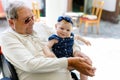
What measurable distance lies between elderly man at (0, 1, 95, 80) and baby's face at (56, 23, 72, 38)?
7.7 inches

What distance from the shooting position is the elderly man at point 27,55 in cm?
131

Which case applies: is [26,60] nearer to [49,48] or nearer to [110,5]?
[49,48]

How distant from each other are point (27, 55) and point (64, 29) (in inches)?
15.9

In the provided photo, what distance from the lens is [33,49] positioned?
59.0 inches

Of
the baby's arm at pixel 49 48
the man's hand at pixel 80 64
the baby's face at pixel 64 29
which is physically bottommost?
the man's hand at pixel 80 64

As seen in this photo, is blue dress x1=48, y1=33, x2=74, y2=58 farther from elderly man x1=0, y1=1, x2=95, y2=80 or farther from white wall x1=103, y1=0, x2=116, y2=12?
white wall x1=103, y1=0, x2=116, y2=12

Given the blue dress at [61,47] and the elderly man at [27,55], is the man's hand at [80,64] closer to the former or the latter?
the elderly man at [27,55]

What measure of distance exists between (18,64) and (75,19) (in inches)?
137

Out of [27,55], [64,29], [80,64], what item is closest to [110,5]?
[64,29]

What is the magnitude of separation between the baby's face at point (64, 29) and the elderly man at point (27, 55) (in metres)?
0.20

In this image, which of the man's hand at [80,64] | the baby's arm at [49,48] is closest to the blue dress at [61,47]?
the baby's arm at [49,48]

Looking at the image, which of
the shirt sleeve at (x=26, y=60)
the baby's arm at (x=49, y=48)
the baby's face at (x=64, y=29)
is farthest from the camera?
the baby's face at (x=64, y=29)

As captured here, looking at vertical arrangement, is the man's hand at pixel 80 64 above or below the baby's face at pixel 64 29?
below

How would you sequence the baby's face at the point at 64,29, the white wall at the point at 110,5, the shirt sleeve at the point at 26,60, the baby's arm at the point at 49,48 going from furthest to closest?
the white wall at the point at 110,5, the baby's face at the point at 64,29, the baby's arm at the point at 49,48, the shirt sleeve at the point at 26,60
